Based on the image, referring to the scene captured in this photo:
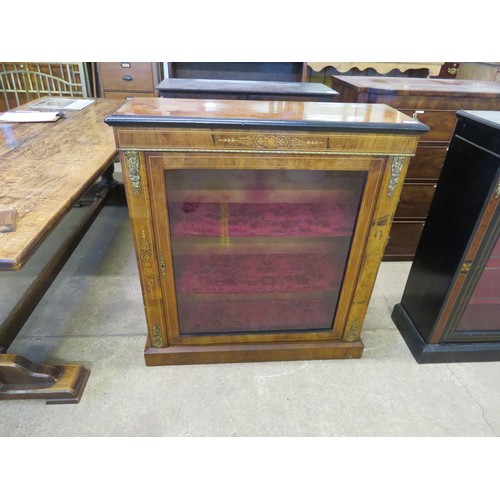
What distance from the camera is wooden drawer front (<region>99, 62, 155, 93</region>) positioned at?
3783 millimetres

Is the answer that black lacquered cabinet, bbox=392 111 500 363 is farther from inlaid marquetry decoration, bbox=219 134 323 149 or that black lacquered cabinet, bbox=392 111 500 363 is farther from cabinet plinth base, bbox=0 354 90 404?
cabinet plinth base, bbox=0 354 90 404

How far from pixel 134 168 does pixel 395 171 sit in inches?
37.2

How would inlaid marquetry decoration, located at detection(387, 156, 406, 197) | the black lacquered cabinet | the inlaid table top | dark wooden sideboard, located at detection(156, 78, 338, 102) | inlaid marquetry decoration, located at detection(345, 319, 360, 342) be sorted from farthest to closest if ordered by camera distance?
dark wooden sideboard, located at detection(156, 78, 338, 102), inlaid marquetry decoration, located at detection(345, 319, 360, 342), the black lacquered cabinet, inlaid marquetry decoration, located at detection(387, 156, 406, 197), the inlaid table top

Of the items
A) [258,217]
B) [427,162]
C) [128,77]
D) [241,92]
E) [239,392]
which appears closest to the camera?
[258,217]

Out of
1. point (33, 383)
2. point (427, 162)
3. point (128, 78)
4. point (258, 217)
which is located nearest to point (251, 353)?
point (258, 217)

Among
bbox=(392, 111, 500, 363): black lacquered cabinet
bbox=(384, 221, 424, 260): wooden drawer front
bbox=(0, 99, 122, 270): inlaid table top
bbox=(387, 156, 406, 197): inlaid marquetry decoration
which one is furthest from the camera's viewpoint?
bbox=(384, 221, 424, 260): wooden drawer front

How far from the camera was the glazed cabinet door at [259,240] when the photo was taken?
1328 millimetres

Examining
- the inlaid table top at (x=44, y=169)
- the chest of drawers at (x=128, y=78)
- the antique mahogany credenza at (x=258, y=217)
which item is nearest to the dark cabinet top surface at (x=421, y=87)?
the antique mahogany credenza at (x=258, y=217)

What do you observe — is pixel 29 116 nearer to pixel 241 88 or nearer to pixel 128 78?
pixel 241 88

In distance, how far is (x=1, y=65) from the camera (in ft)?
14.3

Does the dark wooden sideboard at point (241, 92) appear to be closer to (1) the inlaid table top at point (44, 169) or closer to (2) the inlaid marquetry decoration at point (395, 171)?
(1) the inlaid table top at point (44, 169)

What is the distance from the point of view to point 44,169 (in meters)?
1.67

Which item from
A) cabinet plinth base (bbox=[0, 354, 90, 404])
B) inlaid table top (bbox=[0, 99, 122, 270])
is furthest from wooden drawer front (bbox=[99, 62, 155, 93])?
cabinet plinth base (bbox=[0, 354, 90, 404])

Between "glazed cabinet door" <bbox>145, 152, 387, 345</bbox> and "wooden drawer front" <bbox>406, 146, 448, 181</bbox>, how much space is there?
3.32 feet
